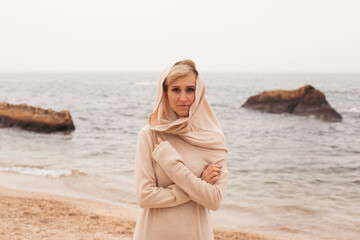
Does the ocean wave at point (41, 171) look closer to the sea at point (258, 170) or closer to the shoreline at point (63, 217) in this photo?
the sea at point (258, 170)

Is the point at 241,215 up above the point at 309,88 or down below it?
below

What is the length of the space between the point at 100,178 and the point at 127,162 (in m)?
1.77

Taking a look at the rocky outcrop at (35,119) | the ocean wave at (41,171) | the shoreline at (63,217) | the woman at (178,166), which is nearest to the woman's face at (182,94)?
the woman at (178,166)

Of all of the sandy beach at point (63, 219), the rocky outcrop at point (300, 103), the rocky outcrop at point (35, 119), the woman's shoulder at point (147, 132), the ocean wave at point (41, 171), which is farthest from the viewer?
the rocky outcrop at point (300, 103)

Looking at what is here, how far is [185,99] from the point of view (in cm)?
208

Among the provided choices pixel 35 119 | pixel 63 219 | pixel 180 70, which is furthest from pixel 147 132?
pixel 35 119

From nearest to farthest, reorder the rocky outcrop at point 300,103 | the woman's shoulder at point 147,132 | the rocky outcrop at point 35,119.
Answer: the woman's shoulder at point 147,132, the rocky outcrop at point 35,119, the rocky outcrop at point 300,103

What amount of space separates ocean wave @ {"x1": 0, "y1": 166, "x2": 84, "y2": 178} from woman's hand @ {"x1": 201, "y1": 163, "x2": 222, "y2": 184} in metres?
7.69

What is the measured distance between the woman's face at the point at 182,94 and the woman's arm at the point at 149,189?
0.26m

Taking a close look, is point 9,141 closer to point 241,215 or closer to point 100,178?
→ point 100,178

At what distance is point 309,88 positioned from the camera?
24125 mm

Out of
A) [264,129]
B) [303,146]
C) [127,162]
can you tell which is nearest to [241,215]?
[127,162]

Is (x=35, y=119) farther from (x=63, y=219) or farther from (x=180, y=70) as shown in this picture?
(x=180, y=70)

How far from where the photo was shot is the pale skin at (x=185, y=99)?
2051mm
